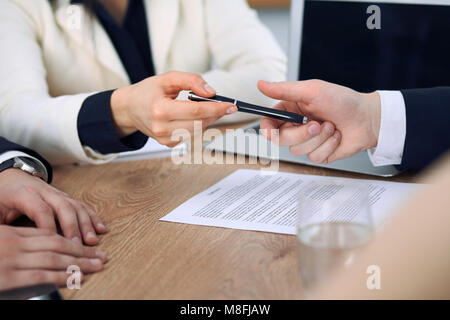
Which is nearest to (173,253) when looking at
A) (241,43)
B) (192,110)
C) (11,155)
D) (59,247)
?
(59,247)

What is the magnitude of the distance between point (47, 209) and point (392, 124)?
22.4 inches

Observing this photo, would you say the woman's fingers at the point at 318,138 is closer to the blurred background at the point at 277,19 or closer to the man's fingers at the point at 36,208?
the man's fingers at the point at 36,208

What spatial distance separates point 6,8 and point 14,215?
0.74 m

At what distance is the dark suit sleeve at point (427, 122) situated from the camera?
777mm

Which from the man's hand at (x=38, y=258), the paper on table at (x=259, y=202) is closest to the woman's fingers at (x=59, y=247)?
the man's hand at (x=38, y=258)

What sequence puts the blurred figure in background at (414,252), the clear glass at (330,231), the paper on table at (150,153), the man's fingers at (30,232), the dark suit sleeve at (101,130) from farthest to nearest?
the paper on table at (150,153) → the dark suit sleeve at (101,130) → the man's fingers at (30,232) → the clear glass at (330,231) → the blurred figure in background at (414,252)

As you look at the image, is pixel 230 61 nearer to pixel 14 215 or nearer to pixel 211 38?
pixel 211 38

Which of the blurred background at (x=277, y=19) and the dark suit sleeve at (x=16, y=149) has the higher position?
the blurred background at (x=277, y=19)

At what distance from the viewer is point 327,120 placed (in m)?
0.82

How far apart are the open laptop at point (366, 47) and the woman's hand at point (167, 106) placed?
0.76ft

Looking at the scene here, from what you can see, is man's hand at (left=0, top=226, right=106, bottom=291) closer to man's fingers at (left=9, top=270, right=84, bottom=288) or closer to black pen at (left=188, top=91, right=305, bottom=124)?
man's fingers at (left=9, top=270, right=84, bottom=288)

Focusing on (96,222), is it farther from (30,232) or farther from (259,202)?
(259,202)
